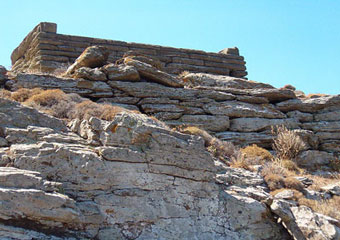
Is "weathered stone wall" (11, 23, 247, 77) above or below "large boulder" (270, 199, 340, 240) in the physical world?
above

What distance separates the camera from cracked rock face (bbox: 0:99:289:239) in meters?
6.84

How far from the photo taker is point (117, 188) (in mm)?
7941

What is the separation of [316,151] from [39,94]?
9.26 m

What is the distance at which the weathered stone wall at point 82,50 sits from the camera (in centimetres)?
1711

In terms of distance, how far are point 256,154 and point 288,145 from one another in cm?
160

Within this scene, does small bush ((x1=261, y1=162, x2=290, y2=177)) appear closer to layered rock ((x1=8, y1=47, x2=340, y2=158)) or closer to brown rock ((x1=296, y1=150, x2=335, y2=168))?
brown rock ((x1=296, y1=150, x2=335, y2=168))

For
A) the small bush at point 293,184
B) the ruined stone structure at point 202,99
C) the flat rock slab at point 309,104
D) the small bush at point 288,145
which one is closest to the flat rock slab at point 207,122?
the ruined stone structure at point 202,99

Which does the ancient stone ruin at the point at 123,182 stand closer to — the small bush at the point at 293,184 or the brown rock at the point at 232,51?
the small bush at the point at 293,184

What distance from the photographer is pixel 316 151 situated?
14148 mm

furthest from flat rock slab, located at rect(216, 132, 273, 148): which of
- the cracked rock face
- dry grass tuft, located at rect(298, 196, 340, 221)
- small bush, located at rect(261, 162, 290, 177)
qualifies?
dry grass tuft, located at rect(298, 196, 340, 221)

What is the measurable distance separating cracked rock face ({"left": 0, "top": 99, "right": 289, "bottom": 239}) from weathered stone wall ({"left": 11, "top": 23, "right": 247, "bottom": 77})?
850 cm

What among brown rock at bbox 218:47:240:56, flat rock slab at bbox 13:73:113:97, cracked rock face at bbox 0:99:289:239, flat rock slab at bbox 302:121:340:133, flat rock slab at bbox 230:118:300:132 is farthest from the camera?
brown rock at bbox 218:47:240:56

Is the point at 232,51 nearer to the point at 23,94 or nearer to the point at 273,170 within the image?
the point at 273,170

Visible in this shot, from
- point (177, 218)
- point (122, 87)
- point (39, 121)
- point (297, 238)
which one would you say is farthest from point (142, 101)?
point (297, 238)
